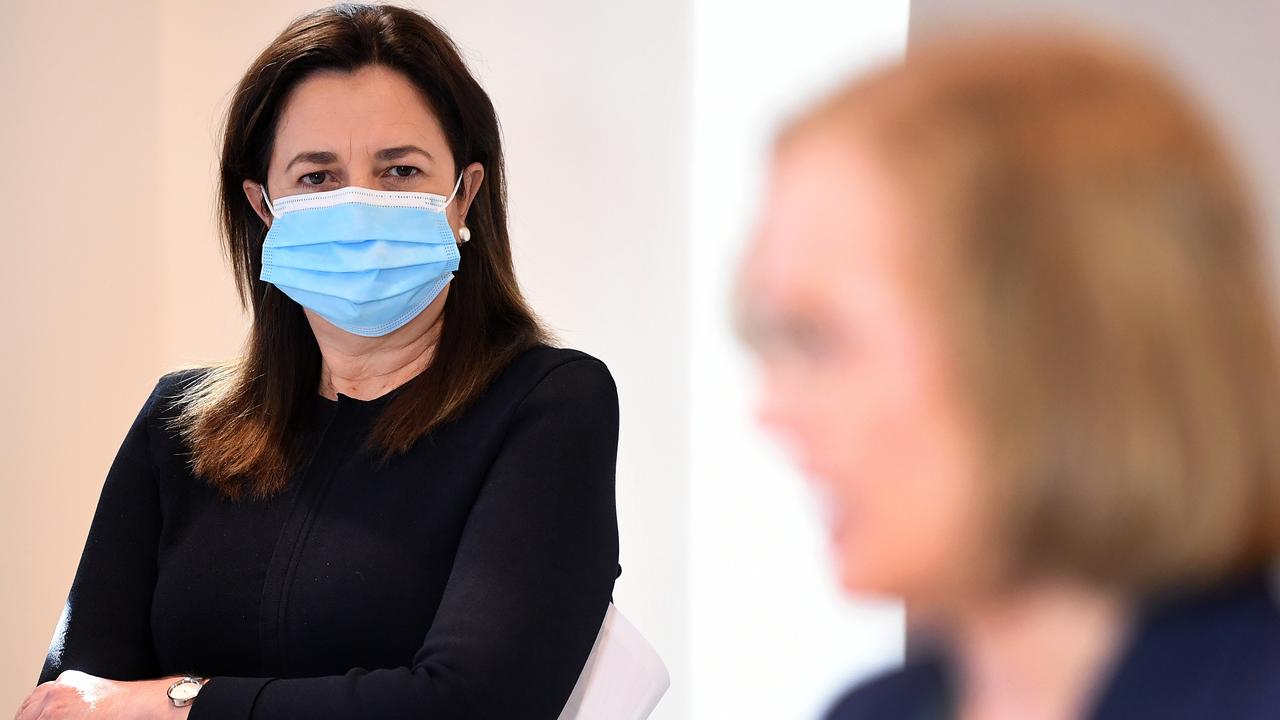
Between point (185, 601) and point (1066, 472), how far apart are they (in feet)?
4.57

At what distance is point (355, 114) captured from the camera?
161 centimetres

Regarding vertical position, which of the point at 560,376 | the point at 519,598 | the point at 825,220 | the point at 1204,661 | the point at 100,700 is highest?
the point at 825,220

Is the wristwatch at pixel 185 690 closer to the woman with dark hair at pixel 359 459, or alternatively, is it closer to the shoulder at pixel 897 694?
the woman with dark hair at pixel 359 459

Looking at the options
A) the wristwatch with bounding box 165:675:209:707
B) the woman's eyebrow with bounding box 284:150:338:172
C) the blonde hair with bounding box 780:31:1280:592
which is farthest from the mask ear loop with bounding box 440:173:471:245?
the blonde hair with bounding box 780:31:1280:592

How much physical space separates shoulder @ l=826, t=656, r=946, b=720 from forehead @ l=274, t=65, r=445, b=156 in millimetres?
1246

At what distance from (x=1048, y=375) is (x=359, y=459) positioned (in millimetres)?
1321

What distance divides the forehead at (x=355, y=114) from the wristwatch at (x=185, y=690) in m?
0.67

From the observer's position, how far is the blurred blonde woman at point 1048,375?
1.14ft

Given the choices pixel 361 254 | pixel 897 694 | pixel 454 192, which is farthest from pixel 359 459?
pixel 897 694

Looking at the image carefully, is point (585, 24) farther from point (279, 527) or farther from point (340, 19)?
point (279, 527)

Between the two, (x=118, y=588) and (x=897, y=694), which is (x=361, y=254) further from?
(x=897, y=694)

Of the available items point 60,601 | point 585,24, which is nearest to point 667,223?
point 585,24

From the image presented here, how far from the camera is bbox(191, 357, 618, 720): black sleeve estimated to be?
132cm

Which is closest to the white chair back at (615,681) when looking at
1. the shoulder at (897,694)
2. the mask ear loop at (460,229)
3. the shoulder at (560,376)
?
the shoulder at (560,376)
